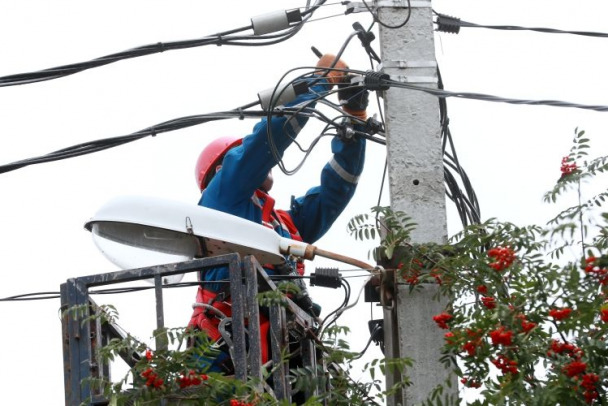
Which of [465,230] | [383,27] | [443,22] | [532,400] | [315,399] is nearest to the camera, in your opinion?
[532,400]

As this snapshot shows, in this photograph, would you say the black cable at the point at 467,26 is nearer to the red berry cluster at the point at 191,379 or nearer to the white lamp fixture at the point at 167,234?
the white lamp fixture at the point at 167,234

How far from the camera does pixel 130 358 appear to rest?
9336 mm

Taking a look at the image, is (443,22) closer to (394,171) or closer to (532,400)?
(394,171)

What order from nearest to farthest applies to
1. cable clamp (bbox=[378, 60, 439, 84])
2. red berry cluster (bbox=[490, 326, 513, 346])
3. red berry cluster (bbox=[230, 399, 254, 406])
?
red berry cluster (bbox=[490, 326, 513, 346]) < red berry cluster (bbox=[230, 399, 254, 406]) < cable clamp (bbox=[378, 60, 439, 84])

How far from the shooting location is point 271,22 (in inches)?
431

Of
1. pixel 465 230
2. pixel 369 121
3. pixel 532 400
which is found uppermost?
pixel 369 121

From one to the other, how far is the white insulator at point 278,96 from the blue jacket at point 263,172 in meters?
0.20

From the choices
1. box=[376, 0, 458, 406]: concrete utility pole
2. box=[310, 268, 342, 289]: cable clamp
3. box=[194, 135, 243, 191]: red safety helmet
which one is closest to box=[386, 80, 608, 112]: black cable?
box=[376, 0, 458, 406]: concrete utility pole

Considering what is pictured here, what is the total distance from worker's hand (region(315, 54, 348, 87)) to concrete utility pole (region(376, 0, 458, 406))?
0.66 meters

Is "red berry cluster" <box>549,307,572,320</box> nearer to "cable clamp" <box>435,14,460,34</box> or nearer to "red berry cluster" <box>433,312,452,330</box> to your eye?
"red berry cluster" <box>433,312,452,330</box>

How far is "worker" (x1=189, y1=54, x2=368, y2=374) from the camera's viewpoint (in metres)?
10.7

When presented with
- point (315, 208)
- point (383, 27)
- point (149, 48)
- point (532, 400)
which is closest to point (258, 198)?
point (315, 208)

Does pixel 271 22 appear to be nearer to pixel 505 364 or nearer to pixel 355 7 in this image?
pixel 355 7

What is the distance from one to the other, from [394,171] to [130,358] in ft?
6.66
